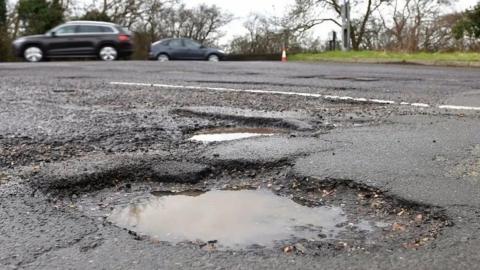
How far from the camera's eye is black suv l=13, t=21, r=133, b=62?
69.6 feet

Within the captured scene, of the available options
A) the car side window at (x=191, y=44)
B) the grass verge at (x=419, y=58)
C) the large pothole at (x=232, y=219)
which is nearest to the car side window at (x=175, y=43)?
the car side window at (x=191, y=44)

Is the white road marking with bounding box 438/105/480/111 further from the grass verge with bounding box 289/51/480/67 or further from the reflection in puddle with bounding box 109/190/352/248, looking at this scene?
the grass verge with bounding box 289/51/480/67

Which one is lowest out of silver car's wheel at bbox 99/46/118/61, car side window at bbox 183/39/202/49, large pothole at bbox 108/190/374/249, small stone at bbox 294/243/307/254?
small stone at bbox 294/243/307/254

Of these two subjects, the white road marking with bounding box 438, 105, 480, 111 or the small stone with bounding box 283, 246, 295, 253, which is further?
the white road marking with bounding box 438, 105, 480, 111

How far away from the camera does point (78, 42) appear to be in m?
21.3

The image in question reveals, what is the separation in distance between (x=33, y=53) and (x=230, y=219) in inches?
807

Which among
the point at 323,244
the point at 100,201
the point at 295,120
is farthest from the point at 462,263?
the point at 295,120

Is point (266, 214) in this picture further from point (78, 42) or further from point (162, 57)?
point (162, 57)

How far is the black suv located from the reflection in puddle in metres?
19.2

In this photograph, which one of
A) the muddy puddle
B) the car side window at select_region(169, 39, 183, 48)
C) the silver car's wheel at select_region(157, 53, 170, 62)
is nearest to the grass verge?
the car side window at select_region(169, 39, 183, 48)

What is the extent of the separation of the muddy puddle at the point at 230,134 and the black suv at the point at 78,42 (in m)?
17.2

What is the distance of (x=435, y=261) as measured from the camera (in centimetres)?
224

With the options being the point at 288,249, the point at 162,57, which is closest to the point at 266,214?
the point at 288,249

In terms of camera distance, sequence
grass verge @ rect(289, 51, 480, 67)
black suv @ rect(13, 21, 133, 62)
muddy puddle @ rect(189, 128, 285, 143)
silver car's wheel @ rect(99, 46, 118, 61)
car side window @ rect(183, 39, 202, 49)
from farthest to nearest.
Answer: car side window @ rect(183, 39, 202, 49), silver car's wheel @ rect(99, 46, 118, 61), black suv @ rect(13, 21, 133, 62), grass verge @ rect(289, 51, 480, 67), muddy puddle @ rect(189, 128, 285, 143)
